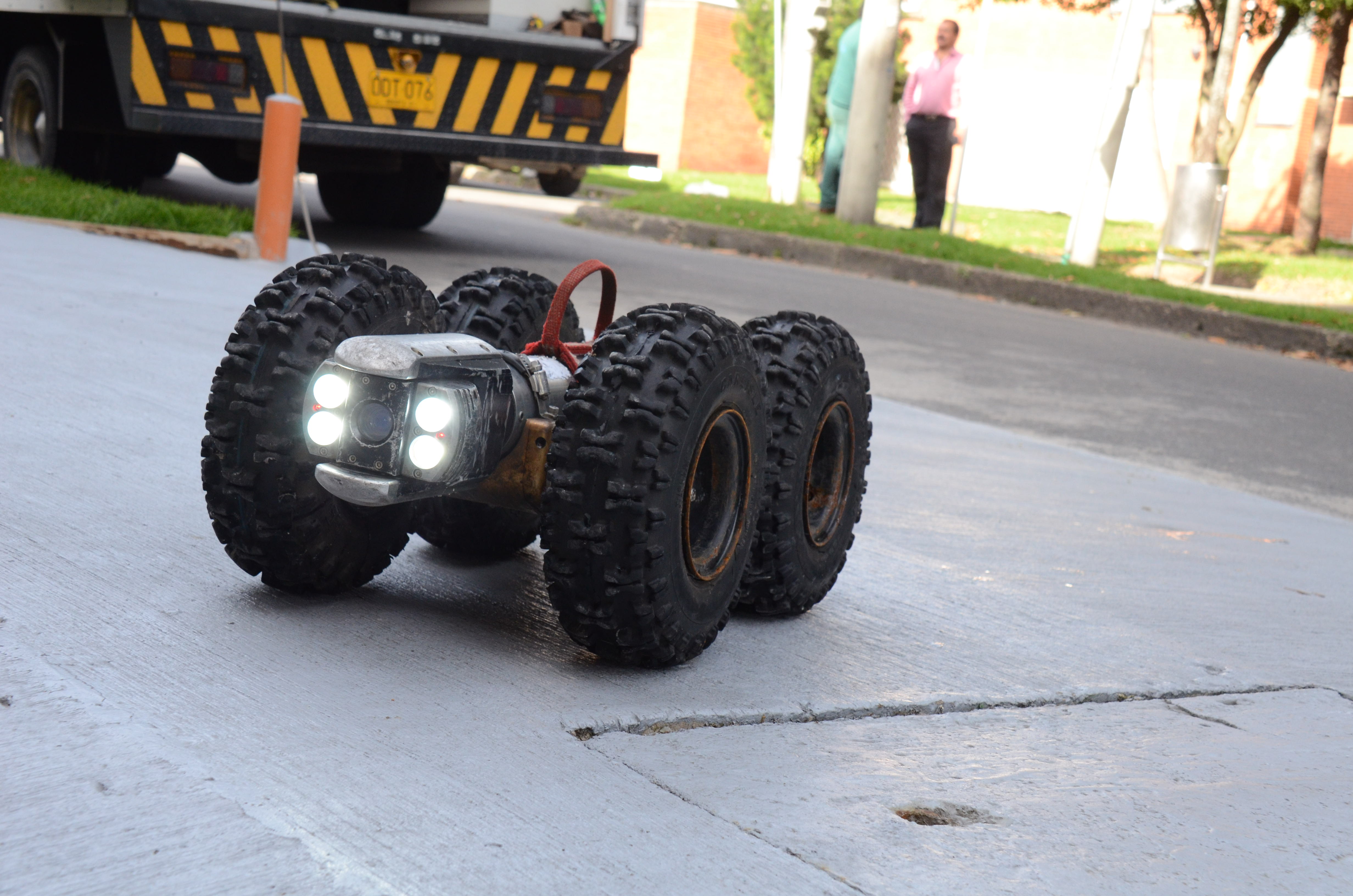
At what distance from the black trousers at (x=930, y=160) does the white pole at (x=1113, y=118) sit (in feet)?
4.11

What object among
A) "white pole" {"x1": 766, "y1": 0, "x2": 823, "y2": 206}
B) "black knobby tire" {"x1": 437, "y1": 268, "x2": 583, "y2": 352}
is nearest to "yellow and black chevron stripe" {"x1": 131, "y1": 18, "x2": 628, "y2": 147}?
"black knobby tire" {"x1": 437, "y1": 268, "x2": 583, "y2": 352}

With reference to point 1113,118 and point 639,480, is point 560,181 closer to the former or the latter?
point 1113,118

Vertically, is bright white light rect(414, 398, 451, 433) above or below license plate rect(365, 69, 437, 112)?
below

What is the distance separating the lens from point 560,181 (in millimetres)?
9547

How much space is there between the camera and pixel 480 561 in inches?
113

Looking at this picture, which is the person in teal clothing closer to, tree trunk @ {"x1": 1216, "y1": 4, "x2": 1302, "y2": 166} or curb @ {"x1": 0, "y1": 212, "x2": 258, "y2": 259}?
tree trunk @ {"x1": 1216, "y1": 4, "x2": 1302, "y2": 166}

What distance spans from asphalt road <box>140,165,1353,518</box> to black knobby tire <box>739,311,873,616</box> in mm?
3039

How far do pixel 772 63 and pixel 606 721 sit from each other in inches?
Result: 944

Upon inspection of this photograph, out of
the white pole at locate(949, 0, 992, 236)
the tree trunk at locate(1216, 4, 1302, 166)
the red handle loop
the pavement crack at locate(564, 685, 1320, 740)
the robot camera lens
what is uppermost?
the white pole at locate(949, 0, 992, 236)

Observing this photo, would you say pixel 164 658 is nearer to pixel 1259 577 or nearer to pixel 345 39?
pixel 1259 577

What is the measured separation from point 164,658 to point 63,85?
6.63m

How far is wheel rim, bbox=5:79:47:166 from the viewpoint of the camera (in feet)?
27.1

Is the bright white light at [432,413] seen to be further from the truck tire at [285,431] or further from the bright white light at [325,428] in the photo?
the truck tire at [285,431]

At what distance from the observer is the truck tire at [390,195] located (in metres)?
9.95
